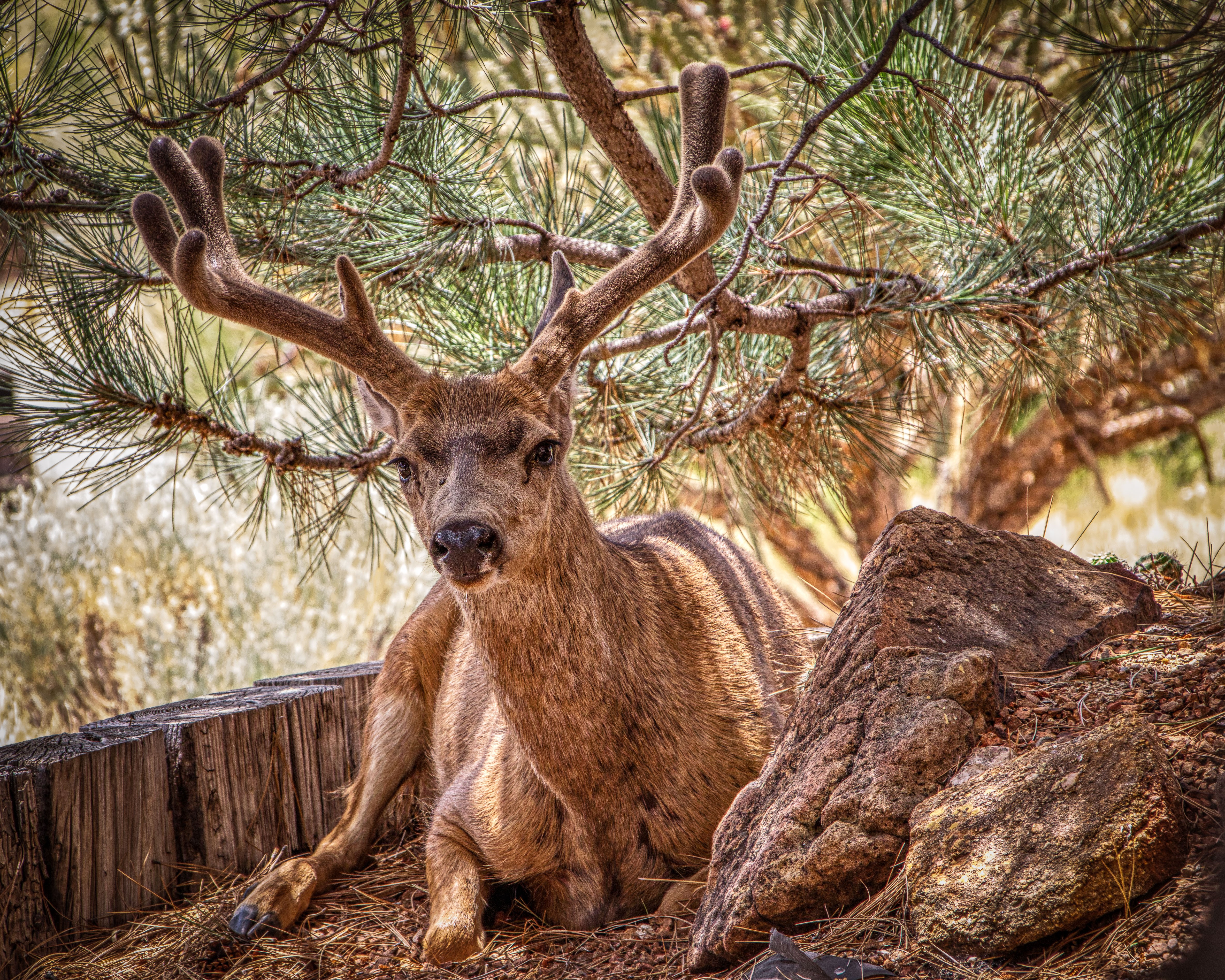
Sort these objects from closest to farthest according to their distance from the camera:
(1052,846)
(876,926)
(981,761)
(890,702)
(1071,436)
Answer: (1052,846) < (876,926) < (981,761) < (890,702) < (1071,436)

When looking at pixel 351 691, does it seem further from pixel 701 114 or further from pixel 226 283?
pixel 701 114

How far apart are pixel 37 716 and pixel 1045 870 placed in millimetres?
7220

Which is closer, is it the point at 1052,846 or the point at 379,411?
the point at 1052,846

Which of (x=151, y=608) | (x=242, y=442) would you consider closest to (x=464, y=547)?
(x=242, y=442)

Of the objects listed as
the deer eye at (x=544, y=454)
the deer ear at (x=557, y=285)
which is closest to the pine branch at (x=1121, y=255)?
the deer ear at (x=557, y=285)

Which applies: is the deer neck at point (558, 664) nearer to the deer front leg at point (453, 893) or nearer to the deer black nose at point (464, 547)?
the deer black nose at point (464, 547)

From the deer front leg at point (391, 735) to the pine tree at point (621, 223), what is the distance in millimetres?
552

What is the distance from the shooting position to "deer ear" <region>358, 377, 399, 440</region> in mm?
3275

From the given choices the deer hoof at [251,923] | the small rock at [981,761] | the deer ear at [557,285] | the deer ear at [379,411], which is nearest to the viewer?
the small rock at [981,761]

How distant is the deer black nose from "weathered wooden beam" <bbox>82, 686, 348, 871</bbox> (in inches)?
56.9

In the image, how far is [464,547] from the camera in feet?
8.48

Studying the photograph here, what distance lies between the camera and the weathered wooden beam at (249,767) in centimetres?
347

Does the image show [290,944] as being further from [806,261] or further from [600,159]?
[600,159]

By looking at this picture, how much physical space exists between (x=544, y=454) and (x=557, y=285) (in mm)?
717
